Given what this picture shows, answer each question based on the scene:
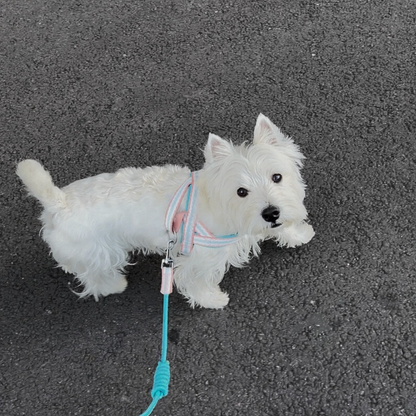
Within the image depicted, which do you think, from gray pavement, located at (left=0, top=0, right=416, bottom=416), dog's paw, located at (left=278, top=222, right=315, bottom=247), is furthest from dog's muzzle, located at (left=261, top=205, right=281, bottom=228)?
gray pavement, located at (left=0, top=0, right=416, bottom=416)

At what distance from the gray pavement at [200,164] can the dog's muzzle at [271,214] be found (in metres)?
1.12

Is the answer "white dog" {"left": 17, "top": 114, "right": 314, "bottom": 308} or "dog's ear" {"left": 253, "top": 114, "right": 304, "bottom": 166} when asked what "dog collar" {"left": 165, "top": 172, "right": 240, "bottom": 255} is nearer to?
"white dog" {"left": 17, "top": 114, "right": 314, "bottom": 308}

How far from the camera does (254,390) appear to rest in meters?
2.81

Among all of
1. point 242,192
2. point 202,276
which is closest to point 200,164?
point 202,276

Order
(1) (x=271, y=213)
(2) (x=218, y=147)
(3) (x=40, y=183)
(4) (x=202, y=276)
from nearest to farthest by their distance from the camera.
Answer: (1) (x=271, y=213), (2) (x=218, y=147), (3) (x=40, y=183), (4) (x=202, y=276)

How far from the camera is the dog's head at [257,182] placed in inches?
84.4

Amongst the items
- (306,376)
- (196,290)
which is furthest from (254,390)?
(196,290)

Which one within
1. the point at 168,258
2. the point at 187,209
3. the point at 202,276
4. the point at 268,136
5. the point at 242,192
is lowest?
the point at 202,276

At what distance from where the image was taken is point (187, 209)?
8.04ft

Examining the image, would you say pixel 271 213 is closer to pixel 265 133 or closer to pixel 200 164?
pixel 265 133

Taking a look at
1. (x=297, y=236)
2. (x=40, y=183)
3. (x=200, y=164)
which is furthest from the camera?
(x=200, y=164)

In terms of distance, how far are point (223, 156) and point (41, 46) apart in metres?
3.27

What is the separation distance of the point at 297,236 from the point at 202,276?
807 millimetres

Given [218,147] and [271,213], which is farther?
[218,147]
